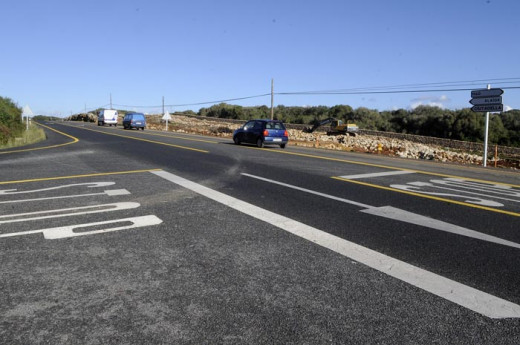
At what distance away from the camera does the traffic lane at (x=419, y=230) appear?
135 inches

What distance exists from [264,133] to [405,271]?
16987 millimetres

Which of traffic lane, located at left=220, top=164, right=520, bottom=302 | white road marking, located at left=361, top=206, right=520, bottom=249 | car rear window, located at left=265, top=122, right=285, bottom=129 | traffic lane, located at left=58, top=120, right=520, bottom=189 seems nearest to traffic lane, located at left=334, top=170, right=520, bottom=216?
traffic lane, located at left=220, top=164, right=520, bottom=302

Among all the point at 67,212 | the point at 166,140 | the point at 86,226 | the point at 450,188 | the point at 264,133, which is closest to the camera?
the point at 86,226

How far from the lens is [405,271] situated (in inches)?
135

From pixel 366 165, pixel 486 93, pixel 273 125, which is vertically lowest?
pixel 366 165

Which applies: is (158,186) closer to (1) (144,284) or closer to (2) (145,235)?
(2) (145,235)

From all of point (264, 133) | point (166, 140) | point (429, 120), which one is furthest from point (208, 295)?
point (429, 120)

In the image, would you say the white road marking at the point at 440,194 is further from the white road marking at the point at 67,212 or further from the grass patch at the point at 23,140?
the grass patch at the point at 23,140

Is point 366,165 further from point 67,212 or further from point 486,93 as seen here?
point 67,212

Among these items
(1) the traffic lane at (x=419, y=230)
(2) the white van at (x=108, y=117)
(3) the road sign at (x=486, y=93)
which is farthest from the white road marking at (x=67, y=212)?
(2) the white van at (x=108, y=117)

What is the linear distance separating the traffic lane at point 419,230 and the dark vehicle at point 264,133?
1268cm

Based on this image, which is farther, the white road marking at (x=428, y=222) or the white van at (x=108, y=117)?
the white van at (x=108, y=117)

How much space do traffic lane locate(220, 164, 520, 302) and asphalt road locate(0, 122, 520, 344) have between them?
0.03 m

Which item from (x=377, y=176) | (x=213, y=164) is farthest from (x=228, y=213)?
(x=213, y=164)
